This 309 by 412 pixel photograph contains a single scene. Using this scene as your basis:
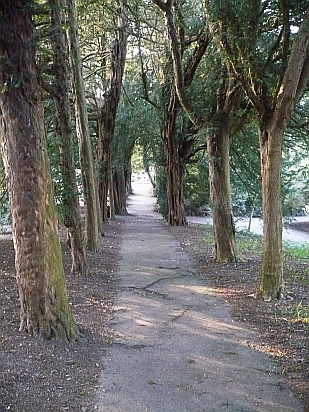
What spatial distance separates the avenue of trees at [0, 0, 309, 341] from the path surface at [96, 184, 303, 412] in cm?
98

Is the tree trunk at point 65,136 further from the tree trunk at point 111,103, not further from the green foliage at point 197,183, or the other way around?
the green foliage at point 197,183

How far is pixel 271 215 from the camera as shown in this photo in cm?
772

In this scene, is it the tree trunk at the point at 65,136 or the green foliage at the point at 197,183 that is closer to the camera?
the tree trunk at the point at 65,136

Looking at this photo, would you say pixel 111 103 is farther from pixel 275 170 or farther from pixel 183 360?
pixel 183 360

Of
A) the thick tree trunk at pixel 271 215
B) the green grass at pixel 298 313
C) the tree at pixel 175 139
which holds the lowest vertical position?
the green grass at pixel 298 313

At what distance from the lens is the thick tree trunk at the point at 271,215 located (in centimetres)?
761

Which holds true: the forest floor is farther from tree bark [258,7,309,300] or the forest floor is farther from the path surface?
tree bark [258,7,309,300]

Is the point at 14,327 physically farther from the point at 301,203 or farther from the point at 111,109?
the point at 301,203

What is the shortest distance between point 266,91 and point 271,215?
1.96 meters

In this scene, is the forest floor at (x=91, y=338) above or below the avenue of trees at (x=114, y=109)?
below

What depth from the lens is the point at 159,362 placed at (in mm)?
5312

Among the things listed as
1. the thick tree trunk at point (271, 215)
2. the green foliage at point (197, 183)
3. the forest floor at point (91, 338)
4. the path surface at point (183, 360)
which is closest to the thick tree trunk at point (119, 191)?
the green foliage at point (197, 183)

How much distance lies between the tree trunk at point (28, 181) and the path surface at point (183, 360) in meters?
0.96

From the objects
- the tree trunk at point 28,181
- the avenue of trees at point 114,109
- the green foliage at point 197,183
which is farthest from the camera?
the green foliage at point 197,183
